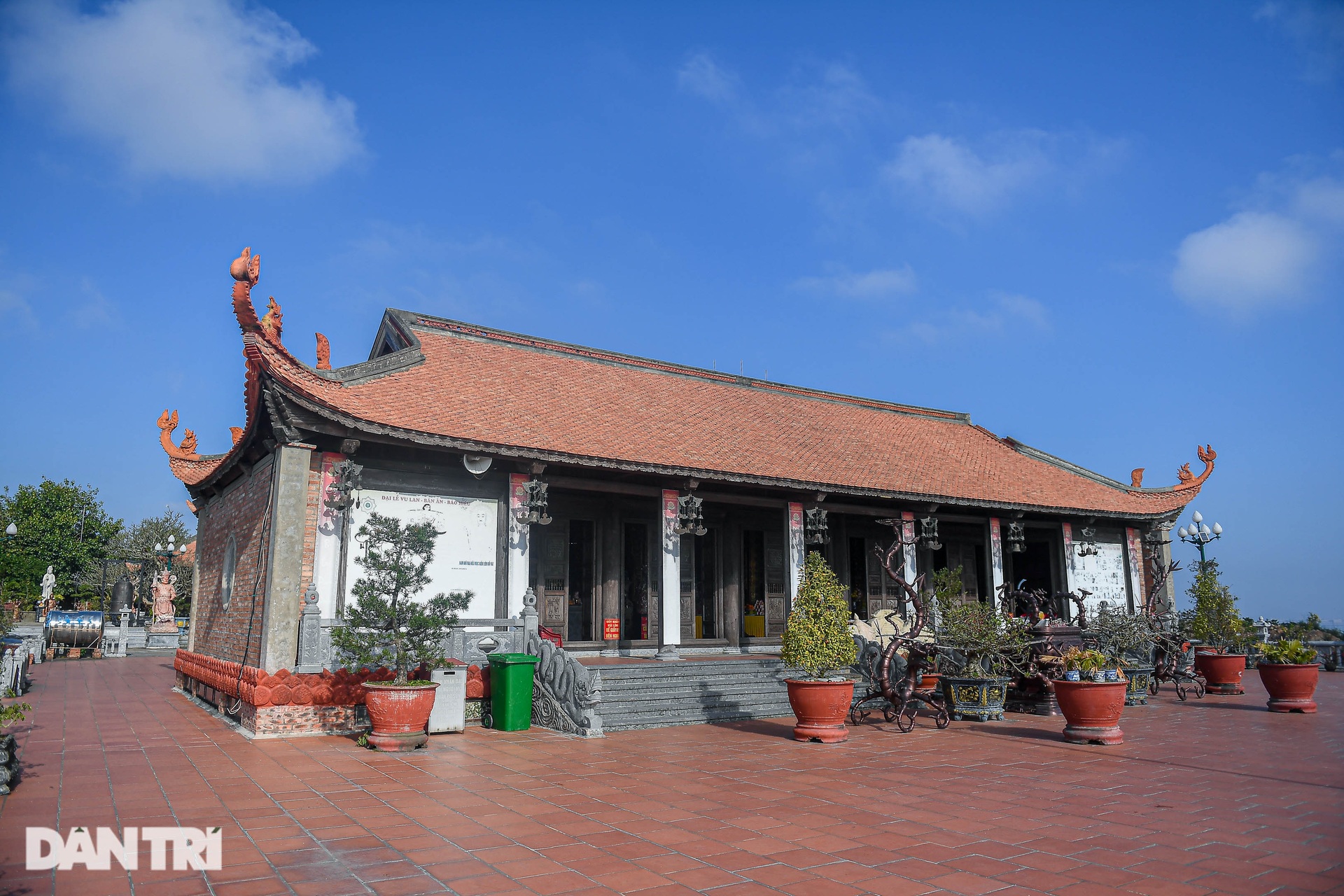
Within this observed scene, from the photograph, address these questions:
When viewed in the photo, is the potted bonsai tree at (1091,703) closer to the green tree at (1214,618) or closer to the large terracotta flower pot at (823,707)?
the large terracotta flower pot at (823,707)

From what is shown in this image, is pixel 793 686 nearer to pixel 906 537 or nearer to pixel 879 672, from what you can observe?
pixel 879 672

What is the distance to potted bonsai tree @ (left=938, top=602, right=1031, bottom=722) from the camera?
11039 mm

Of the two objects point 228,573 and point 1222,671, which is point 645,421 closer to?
point 228,573

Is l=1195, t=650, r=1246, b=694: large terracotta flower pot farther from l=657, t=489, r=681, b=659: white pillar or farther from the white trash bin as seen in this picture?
the white trash bin

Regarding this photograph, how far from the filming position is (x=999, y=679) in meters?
11.0

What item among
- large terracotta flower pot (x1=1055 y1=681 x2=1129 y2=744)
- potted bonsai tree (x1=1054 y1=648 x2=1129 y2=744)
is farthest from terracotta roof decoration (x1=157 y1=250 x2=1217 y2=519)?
large terracotta flower pot (x1=1055 y1=681 x2=1129 y2=744)

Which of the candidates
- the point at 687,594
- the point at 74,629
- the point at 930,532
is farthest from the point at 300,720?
the point at 74,629

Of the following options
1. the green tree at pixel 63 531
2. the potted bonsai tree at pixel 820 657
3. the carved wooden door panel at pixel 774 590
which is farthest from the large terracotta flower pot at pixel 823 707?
the green tree at pixel 63 531

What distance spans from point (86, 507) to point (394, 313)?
134ft

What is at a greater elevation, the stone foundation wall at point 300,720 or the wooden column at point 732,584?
the wooden column at point 732,584

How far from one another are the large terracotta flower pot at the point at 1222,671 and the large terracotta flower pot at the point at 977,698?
5.55m

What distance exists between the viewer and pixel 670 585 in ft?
45.0

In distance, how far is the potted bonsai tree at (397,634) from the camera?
8398 mm

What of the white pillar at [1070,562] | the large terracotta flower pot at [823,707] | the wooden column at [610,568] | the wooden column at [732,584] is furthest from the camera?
the white pillar at [1070,562]
